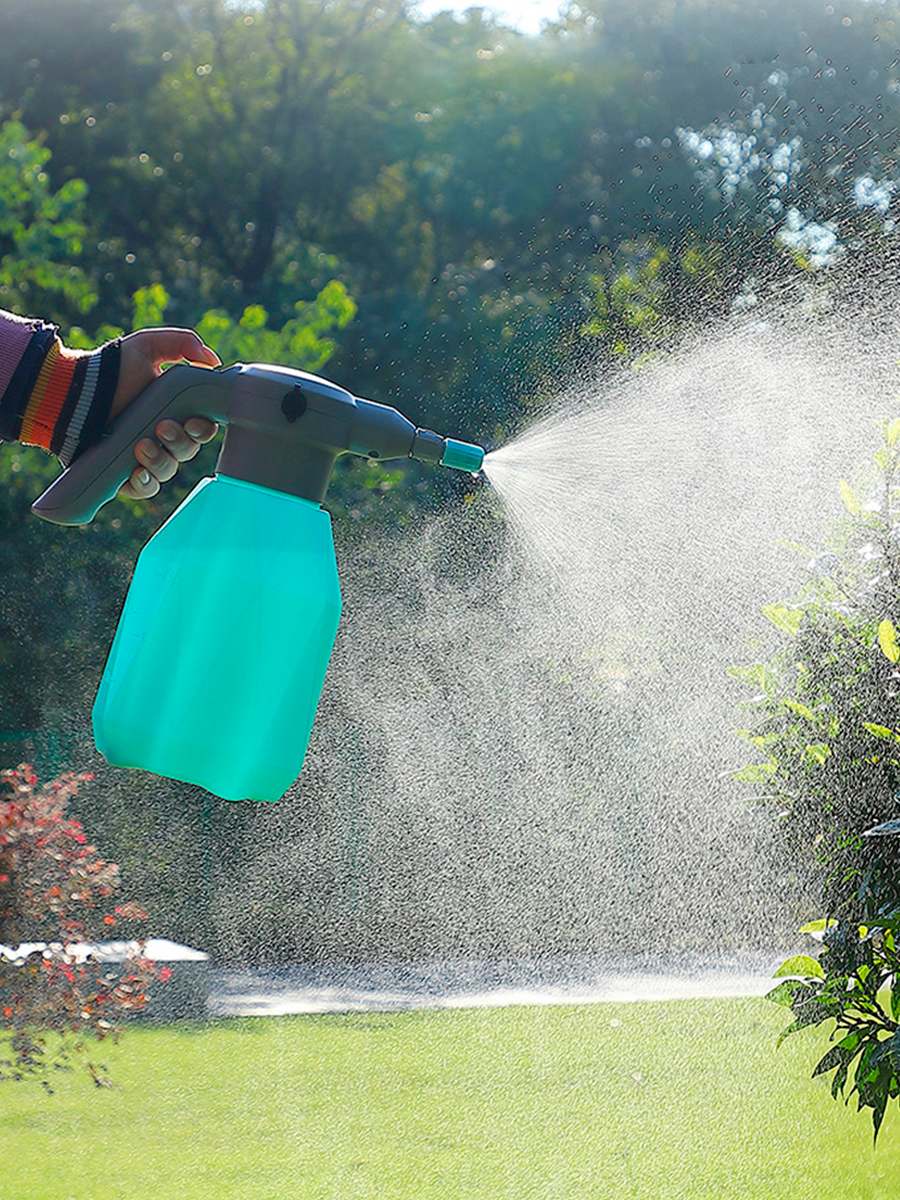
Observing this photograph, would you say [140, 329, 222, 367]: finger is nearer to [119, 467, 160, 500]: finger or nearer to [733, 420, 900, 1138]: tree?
[119, 467, 160, 500]: finger

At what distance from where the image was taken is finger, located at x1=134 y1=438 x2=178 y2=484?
46.6 inches

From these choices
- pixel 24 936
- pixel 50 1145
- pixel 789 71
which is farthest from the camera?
pixel 789 71

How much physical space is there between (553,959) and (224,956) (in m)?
1.90

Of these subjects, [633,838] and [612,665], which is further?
[633,838]

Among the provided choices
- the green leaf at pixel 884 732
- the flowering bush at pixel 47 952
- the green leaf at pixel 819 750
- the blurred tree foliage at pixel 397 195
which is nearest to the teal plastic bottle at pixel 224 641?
the green leaf at pixel 884 732

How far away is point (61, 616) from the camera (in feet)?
27.2

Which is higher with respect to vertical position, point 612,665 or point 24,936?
point 612,665

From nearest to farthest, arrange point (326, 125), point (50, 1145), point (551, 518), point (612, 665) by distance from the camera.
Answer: point (50, 1145)
point (551, 518)
point (612, 665)
point (326, 125)

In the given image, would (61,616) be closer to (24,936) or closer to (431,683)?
(431,683)

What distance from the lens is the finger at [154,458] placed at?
1.18 meters

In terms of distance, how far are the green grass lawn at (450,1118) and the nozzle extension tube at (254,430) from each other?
113 inches

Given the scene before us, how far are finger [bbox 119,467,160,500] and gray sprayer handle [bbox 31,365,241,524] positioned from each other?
0.7 inches

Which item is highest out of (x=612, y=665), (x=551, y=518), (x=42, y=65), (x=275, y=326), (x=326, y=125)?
(x=42, y=65)

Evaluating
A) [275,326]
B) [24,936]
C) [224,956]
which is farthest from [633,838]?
[275,326]
